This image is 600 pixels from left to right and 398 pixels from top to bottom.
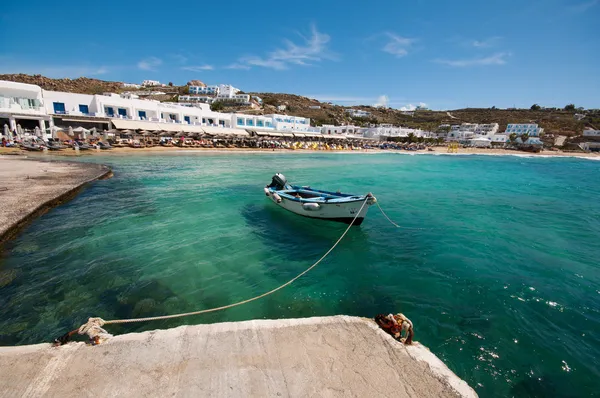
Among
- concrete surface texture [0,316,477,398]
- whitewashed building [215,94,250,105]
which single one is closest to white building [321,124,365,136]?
whitewashed building [215,94,250,105]

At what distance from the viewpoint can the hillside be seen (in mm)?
94875

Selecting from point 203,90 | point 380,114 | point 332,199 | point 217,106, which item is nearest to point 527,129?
point 380,114

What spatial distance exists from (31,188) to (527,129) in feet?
449

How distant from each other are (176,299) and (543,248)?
1276 centimetres

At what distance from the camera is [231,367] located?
329cm

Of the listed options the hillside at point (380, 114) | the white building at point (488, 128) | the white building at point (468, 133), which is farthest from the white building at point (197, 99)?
the white building at point (488, 128)

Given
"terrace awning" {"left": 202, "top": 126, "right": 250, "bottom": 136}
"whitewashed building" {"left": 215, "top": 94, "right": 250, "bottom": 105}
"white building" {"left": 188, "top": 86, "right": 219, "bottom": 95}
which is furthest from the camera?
"white building" {"left": 188, "top": 86, "right": 219, "bottom": 95}

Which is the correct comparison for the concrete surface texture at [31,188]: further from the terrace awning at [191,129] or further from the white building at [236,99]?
the white building at [236,99]

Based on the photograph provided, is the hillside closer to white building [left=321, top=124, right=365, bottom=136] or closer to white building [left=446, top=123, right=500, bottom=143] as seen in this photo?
white building [left=446, top=123, right=500, bottom=143]

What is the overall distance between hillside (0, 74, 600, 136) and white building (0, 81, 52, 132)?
59639 mm

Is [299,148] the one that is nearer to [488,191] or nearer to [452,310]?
[488,191]

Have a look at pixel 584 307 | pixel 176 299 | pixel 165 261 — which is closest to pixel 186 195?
pixel 165 261

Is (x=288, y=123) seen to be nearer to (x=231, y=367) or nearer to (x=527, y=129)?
(x=231, y=367)

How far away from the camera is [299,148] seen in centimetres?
5597
